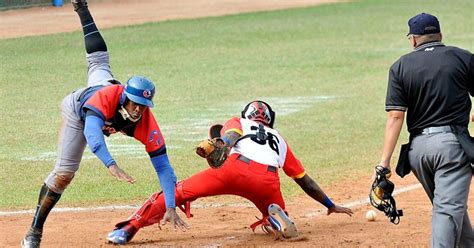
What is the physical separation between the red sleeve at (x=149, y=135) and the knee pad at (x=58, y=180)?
66 cm

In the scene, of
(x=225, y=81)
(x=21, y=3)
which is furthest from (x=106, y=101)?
(x=21, y=3)

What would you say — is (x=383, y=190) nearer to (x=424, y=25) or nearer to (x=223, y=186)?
(x=424, y=25)

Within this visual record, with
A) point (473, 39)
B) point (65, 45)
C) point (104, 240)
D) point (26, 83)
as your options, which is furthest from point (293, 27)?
point (104, 240)

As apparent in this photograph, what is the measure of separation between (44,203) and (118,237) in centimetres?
72

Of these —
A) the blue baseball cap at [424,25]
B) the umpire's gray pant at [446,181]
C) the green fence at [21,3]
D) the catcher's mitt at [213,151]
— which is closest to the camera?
the umpire's gray pant at [446,181]

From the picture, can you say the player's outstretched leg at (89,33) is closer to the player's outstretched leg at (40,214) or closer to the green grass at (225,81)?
the player's outstretched leg at (40,214)

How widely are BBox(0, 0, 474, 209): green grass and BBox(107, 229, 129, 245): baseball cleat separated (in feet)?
7.26

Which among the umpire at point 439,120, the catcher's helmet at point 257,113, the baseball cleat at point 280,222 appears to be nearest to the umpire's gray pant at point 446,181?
the umpire at point 439,120

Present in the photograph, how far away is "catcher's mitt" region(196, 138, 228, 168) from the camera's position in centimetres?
917

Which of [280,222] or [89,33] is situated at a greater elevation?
[89,33]

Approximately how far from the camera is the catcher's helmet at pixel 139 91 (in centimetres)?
893

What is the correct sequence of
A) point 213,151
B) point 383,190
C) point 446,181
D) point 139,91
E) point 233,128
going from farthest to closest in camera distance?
point 233,128
point 213,151
point 139,91
point 383,190
point 446,181

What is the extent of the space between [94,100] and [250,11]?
24.9m

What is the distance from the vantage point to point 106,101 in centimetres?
908
